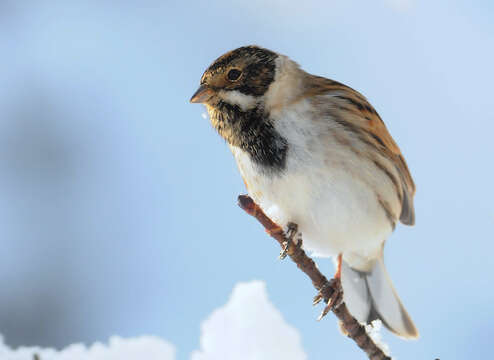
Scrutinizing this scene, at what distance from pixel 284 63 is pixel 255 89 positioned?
0.61 ft

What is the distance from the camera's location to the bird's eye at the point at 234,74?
125 centimetres

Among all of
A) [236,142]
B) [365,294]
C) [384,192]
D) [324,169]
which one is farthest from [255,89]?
[365,294]

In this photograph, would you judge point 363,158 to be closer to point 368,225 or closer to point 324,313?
point 368,225

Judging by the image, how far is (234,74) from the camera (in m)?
1.25

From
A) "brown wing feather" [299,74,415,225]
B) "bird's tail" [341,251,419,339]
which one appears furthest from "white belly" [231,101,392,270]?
"bird's tail" [341,251,419,339]

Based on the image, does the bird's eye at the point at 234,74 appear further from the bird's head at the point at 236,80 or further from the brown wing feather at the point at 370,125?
the brown wing feather at the point at 370,125

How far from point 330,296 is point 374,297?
0.49 metres

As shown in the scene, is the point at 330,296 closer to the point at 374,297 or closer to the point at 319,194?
the point at 319,194

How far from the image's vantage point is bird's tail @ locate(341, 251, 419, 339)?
4.96 ft

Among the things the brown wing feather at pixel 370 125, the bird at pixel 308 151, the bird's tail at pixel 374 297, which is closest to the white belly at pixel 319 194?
the bird at pixel 308 151

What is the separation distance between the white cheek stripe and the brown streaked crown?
1 cm

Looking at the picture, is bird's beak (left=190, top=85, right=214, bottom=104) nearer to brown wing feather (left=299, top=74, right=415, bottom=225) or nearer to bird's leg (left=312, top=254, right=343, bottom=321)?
brown wing feather (left=299, top=74, right=415, bottom=225)

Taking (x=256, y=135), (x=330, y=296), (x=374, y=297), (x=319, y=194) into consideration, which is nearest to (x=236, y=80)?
(x=256, y=135)

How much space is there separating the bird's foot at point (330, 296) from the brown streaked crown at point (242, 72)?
47cm
